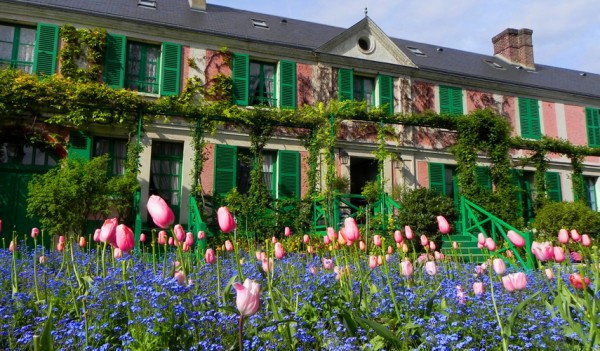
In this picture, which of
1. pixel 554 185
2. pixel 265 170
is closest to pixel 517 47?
pixel 554 185

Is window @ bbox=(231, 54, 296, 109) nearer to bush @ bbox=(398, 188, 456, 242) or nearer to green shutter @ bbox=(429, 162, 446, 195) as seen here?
bush @ bbox=(398, 188, 456, 242)

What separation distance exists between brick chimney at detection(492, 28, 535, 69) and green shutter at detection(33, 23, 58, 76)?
15.6 m

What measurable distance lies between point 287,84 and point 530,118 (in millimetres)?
8409

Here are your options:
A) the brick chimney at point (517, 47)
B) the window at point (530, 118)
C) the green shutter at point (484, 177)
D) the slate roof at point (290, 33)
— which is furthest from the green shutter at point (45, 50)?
the brick chimney at point (517, 47)

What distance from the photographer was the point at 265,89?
12.6 metres

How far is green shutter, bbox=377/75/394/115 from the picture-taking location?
44.2 feet

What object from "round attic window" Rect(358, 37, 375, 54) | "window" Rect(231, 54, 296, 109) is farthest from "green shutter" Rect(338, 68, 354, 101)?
"window" Rect(231, 54, 296, 109)

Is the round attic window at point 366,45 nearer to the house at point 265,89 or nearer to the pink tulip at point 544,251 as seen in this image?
the house at point 265,89

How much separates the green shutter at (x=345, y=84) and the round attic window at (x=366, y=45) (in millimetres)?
929

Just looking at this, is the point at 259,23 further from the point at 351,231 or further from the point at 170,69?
the point at 351,231

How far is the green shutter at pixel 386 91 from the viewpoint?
13.5m

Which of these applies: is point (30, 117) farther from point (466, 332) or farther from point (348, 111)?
point (466, 332)

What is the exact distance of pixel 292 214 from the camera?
10.9m

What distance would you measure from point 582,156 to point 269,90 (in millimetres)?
10254
